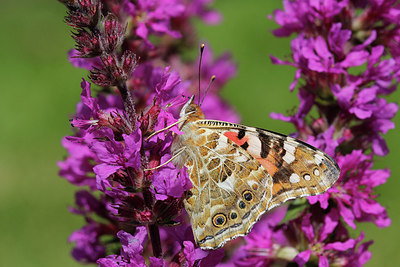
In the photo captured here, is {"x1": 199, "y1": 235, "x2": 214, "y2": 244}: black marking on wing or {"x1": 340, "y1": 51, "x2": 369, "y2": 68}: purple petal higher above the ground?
{"x1": 340, "y1": 51, "x2": 369, "y2": 68}: purple petal

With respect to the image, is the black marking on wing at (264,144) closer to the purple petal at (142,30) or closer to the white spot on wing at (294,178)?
the white spot on wing at (294,178)

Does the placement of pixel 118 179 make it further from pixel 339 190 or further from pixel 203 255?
pixel 339 190

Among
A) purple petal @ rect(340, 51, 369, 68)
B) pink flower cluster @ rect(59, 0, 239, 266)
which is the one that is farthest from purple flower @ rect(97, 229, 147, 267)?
purple petal @ rect(340, 51, 369, 68)

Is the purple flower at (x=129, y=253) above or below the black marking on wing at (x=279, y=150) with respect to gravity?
below

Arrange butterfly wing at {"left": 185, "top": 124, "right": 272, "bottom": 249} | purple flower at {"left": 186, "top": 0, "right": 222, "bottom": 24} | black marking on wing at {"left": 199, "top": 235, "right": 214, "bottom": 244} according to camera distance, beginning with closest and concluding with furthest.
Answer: black marking on wing at {"left": 199, "top": 235, "right": 214, "bottom": 244} < butterfly wing at {"left": 185, "top": 124, "right": 272, "bottom": 249} < purple flower at {"left": 186, "top": 0, "right": 222, "bottom": 24}

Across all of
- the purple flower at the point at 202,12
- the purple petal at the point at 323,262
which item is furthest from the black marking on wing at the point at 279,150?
the purple flower at the point at 202,12

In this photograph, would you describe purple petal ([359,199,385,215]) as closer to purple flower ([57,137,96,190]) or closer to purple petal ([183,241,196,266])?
purple petal ([183,241,196,266])
